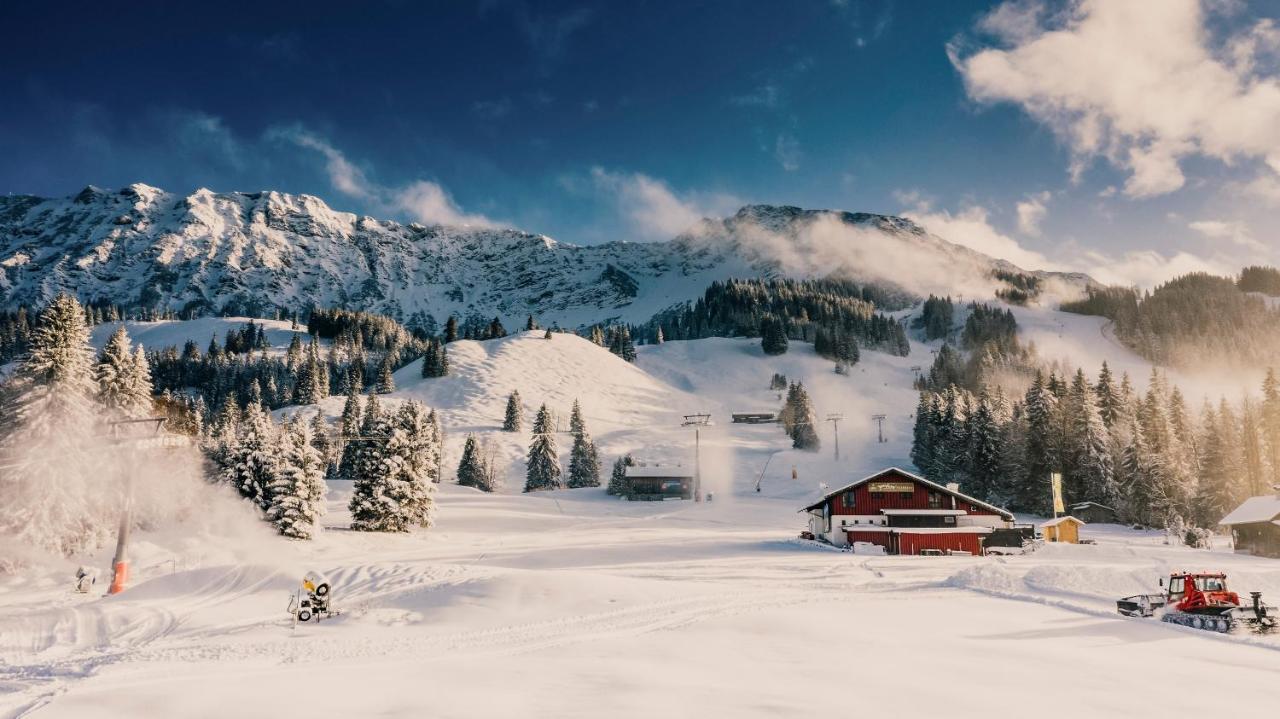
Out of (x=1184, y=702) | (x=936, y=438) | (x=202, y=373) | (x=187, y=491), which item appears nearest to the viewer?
(x=1184, y=702)

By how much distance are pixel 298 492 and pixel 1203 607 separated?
45.8 m

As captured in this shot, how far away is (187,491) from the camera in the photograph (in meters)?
51.6

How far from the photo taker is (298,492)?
43.2 meters

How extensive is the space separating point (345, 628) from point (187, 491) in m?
41.6

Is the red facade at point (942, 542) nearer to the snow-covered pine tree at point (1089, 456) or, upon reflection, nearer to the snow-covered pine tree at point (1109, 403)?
the snow-covered pine tree at point (1089, 456)

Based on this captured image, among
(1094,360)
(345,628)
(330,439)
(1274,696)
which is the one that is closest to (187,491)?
(330,439)

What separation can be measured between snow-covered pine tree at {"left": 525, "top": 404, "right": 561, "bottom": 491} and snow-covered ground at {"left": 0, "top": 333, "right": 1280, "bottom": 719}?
133ft

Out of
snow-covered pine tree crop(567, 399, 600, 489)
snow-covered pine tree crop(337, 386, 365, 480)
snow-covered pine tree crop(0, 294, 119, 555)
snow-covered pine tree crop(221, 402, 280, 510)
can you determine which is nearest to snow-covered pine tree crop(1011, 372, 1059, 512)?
snow-covered pine tree crop(567, 399, 600, 489)

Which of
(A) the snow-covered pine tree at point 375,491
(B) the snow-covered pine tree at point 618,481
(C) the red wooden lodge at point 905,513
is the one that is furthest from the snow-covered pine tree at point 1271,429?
(A) the snow-covered pine tree at point 375,491

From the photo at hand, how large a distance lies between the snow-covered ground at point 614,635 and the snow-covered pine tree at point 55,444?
94.3 inches

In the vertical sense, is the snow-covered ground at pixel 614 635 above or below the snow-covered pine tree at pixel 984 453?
below

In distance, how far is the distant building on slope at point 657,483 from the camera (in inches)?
3342

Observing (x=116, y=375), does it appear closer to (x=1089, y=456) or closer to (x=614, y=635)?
(x=614, y=635)

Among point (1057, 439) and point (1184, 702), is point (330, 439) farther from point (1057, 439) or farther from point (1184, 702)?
point (1184, 702)
